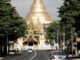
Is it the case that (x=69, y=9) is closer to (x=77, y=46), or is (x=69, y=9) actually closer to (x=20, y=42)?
(x=77, y=46)

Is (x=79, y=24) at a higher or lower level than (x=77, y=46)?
higher

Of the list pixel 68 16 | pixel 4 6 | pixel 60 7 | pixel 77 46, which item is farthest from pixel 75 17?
pixel 77 46

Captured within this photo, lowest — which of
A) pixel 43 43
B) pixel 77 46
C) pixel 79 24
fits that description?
pixel 43 43

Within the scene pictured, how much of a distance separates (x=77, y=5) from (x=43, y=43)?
139 m

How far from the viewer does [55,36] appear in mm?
147000

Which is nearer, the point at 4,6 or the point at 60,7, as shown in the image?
the point at 60,7

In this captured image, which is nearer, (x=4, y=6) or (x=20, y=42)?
(x=4, y=6)

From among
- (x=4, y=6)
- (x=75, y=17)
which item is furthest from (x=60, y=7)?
(x=4, y=6)

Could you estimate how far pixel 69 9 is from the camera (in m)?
55.1

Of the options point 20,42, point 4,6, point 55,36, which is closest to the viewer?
point 4,6

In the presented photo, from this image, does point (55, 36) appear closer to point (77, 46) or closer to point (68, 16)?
point (77, 46)

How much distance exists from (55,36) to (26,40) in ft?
138

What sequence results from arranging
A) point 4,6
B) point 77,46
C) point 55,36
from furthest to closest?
point 55,36, point 77,46, point 4,6

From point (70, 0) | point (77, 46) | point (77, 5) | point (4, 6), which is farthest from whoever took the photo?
point (77, 46)
